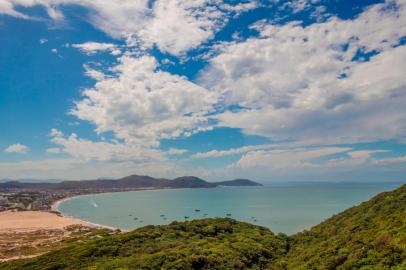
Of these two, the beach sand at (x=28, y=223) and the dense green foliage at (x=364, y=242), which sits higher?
the dense green foliage at (x=364, y=242)

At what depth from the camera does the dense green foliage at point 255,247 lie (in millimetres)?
19875

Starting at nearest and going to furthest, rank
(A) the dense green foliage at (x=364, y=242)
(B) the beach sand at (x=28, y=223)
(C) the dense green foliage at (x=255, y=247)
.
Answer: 1. (A) the dense green foliage at (x=364, y=242)
2. (C) the dense green foliage at (x=255, y=247)
3. (B) the beach sand at (x=28, y=223)

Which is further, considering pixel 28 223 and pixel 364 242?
pixel 28 223

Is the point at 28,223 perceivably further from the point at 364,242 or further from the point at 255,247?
the point at 364,242

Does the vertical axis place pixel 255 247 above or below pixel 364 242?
below

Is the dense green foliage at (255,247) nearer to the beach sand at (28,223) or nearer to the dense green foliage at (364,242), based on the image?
the dense green foliage at (364,242)

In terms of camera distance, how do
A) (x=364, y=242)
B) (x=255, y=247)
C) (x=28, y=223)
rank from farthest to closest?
(x=28, y=223) < (x=255, y=247) < (x=364, y=242)

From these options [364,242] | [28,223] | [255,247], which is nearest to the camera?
[364,242]

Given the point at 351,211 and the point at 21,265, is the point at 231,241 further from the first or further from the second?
the point at 21,265

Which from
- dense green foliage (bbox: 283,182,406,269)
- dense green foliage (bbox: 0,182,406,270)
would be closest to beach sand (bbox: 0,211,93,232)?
dense green foliage (bbox: 0,182,406,270)

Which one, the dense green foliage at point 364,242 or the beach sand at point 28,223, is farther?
the beach sand at point 28,223

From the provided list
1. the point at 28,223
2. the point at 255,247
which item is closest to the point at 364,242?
the point at 255,247

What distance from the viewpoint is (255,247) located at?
3181 cm

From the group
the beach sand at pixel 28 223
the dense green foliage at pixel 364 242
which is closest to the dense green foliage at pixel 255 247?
the dense green foliage at pixel 364 242
